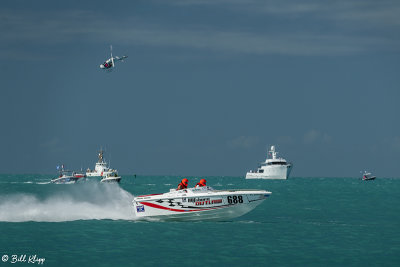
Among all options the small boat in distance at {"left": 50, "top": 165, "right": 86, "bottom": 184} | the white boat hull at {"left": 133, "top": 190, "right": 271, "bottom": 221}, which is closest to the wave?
the white boat hull at {"left": 133, "top": 190, "right": 271, "bottom": 221}

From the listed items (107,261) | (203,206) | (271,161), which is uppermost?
(271,161)

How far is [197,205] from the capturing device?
32156 mm

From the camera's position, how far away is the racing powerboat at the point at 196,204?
32.1 metres

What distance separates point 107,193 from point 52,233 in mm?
17174

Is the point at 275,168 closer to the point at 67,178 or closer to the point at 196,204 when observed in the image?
the point at 67,178

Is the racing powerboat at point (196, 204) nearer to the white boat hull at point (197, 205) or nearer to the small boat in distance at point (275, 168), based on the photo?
the white boat hull at point (197, 205)

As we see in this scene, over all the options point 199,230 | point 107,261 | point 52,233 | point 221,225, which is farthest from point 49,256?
point 221,225

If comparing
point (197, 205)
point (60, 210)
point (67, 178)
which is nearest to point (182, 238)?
point (197, 205)

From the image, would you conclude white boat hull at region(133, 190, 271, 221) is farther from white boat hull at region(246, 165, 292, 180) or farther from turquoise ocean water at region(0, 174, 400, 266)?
white boat hull at region(246, 165, 292, 180)

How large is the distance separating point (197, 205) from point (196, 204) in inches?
3.0

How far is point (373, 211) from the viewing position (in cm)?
4716

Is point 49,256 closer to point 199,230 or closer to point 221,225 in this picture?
point 199,230

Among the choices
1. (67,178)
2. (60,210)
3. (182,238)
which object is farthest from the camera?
(67,178)

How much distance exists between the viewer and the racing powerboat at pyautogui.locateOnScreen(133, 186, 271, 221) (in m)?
32.1
